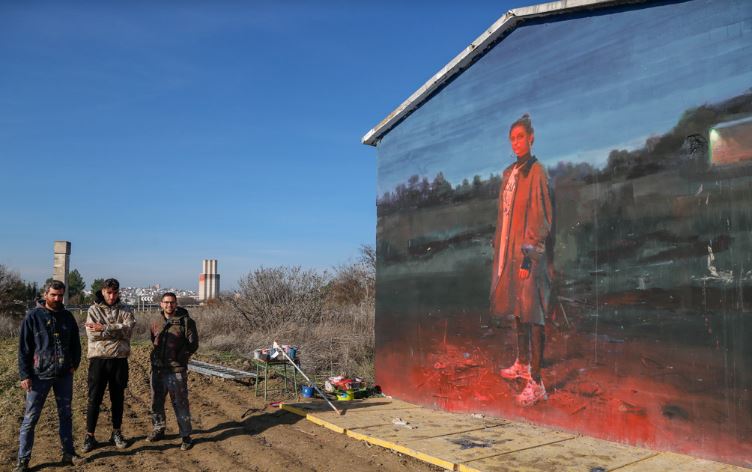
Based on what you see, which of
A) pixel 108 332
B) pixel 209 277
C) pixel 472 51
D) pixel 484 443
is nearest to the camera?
pixel 108 332

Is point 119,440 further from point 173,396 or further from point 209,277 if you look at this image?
point 209,277

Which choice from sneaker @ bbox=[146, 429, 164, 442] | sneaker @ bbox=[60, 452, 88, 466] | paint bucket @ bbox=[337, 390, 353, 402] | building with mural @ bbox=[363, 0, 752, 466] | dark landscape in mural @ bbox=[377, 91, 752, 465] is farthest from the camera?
paint bucket @ bbox=[337, 390, 353, 402]

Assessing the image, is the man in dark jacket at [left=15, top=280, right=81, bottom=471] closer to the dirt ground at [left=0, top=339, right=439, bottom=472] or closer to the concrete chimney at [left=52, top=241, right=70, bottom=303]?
the dirt ground at [left=0, top=339, right=439, bottom=472]

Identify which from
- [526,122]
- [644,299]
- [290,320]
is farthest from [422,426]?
[290,320]

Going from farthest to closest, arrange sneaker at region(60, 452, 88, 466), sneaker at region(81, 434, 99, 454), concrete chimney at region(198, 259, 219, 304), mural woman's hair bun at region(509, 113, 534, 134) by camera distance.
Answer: concrete chimney at region(198, 259, 219, 304)
mural woman's hair bun at region(509, 113, 534, 134)
sneaker at region(81, 434, 99, 454)
sneaker at region(60, 452, 88, 466)

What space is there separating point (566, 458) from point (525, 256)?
2.92 metres

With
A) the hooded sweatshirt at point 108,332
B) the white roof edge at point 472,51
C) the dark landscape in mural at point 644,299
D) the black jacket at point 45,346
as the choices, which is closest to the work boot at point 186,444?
the hooded sweatshirt at point 108,332

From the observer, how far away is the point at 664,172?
6.86m

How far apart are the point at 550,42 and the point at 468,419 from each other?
5759mm

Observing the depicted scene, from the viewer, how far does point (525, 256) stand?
8500 millimetres

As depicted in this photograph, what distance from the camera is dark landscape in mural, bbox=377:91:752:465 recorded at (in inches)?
245

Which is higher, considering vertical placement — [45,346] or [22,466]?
[45,346]

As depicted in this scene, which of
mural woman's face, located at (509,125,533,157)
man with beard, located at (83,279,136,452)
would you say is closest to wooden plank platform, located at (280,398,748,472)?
man with beard, located at (83,279,136,452)

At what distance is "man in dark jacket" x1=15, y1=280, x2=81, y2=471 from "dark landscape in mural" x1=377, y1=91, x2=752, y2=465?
223 inches
